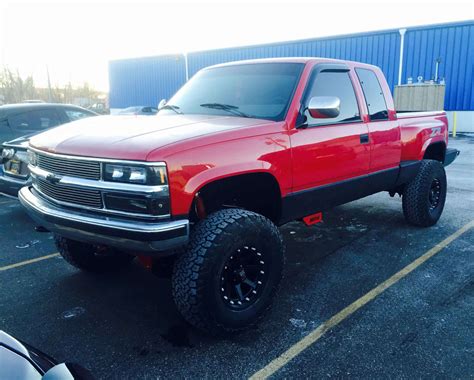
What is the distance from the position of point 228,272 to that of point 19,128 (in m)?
5.52

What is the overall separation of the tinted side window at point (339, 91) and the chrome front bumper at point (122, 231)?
69.1 inches

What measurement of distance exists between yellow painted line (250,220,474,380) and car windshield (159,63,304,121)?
5.31 feet

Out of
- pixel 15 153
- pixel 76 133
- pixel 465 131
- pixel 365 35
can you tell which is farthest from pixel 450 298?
pixel 365 35

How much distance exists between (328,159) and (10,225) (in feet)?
14.5

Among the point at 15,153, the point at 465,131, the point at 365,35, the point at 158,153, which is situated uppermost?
the point at 365,35

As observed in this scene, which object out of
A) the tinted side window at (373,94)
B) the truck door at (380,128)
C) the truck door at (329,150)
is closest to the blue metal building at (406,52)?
the truck door at (380,128)

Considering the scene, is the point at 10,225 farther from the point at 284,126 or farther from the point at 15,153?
the point at 284,126

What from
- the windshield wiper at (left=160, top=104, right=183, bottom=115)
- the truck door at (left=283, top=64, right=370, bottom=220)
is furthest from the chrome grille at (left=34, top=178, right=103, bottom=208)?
the truck door at (left=283, top=64, right=370, bottom=220)

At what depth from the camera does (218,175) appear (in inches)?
111

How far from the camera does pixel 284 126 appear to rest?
334cm

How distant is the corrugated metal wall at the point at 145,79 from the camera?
2642 centimetres

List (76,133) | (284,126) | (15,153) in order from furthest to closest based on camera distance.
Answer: (15,153), (284,126), (76,133)

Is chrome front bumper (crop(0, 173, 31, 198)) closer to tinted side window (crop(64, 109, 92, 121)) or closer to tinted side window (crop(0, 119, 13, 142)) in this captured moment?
tinted side window (crop(0, 119, 13, 142))

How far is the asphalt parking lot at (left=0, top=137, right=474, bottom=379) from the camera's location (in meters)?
2.66
